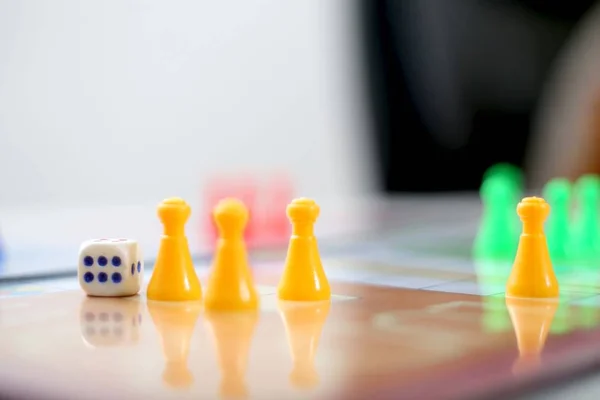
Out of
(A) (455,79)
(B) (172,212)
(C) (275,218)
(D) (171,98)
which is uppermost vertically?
(A) (455,79)

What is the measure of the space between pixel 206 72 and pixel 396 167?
1.72 meters

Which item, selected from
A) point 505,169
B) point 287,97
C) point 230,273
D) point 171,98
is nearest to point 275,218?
point 230,273

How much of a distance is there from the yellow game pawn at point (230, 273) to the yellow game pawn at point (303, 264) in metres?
0.10

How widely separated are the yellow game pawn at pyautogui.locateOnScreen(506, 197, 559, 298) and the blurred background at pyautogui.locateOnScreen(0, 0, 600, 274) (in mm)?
2616

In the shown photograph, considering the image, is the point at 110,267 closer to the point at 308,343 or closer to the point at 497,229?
the point at 308,343

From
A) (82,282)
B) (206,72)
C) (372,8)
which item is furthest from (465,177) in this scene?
(82,282)

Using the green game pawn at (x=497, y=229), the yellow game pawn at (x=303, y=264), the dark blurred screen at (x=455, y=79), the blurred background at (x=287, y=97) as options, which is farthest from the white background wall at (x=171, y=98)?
the yellow game pawn at (x=303, y=264)

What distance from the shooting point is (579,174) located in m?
6.14

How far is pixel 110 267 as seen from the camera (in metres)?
1.50

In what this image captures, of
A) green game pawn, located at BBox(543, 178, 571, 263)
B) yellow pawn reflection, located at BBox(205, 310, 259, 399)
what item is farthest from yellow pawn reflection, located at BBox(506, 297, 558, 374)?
green game pawn, located at BBox(543, 178, 571, 263)

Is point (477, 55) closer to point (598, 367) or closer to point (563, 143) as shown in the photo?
point (563, 143)

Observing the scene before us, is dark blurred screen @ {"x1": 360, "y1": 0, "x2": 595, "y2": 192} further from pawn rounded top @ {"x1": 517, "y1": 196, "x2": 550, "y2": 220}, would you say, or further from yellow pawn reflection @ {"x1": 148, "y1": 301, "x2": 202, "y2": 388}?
yellow pawn reflection @ {"x1": 148, "y1": 301, "x2": 202, "y2": 388}

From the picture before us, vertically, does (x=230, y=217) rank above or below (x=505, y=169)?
above

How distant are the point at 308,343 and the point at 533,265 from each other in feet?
1.77
